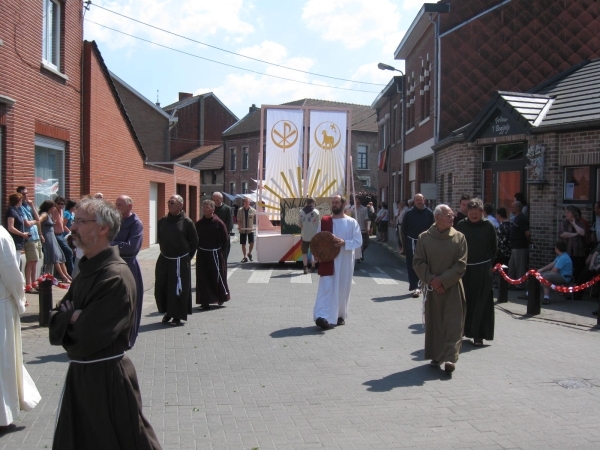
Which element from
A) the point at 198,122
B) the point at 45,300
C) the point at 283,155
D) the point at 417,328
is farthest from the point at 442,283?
the point at 198,122

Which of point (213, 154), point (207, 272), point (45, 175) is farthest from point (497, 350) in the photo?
point (213, 154)

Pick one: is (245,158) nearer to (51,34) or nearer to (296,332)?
(51,34)

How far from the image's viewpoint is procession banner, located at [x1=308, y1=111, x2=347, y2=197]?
19062 mm

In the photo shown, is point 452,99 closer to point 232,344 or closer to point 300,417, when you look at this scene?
point 232,344

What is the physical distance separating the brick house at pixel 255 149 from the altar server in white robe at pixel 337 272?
154 ft

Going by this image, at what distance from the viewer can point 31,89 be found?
14.0 m

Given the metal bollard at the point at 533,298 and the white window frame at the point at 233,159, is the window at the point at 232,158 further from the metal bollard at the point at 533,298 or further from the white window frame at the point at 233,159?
the metal bollard at the point at 533,298

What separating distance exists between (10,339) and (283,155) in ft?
46.3

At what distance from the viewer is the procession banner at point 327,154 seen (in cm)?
1906

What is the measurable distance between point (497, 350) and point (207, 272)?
5.02 meters

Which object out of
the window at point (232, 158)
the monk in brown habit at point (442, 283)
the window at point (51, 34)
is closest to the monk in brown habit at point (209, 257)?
the monk in brown habit at point (442, 283)

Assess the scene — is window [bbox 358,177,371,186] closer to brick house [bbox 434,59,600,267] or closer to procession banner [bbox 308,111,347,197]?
procession banner [bbox 308,111,347,197]

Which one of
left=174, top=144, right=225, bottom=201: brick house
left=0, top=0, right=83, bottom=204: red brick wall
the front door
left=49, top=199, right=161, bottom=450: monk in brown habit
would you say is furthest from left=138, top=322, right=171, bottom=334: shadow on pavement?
left=174, top=144, right=225, bottom=201: brick house

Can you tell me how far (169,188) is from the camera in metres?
29.1
